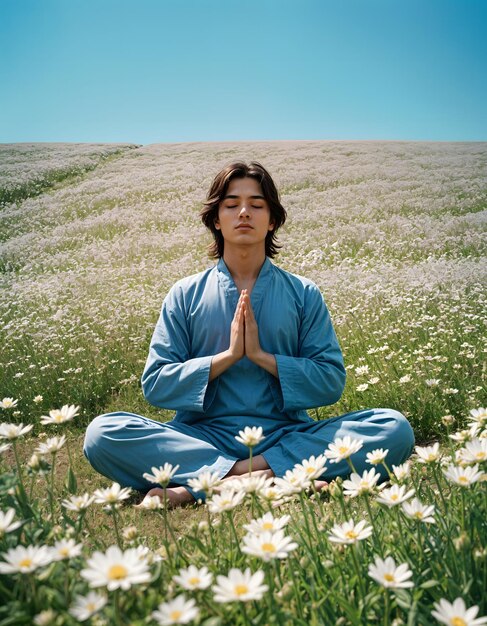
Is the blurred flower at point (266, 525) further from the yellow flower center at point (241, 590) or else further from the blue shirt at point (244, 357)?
Answer: the blue shirt at point (244, 357)

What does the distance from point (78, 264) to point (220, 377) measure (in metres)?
5.67

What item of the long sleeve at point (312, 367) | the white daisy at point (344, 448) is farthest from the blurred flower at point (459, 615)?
the long sleeve at point (312, 367)

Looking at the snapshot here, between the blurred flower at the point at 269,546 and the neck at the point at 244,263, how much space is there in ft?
8.01

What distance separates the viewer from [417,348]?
457 centimetres

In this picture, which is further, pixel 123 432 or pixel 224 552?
pixel 123 432

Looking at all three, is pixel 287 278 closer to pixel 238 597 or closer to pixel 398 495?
pixel 398 495

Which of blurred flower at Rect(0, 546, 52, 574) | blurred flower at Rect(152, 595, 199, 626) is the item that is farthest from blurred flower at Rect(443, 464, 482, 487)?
blurred flower at Rect(0, 546, 52, 574)

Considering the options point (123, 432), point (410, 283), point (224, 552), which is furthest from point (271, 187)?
point (410, 283)

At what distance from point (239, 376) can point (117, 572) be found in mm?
2407

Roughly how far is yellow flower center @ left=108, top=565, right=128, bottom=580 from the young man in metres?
2.05

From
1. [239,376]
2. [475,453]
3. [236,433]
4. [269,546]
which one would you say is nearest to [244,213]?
[239,376]

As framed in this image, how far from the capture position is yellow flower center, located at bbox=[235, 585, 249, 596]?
0.95 meters

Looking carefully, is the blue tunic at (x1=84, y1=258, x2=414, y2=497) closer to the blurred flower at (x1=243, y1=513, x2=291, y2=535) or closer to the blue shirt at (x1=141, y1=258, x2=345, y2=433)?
the blue shirt at (x1=141, y1=258, x2=345, y2=433)

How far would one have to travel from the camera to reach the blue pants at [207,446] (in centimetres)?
312
